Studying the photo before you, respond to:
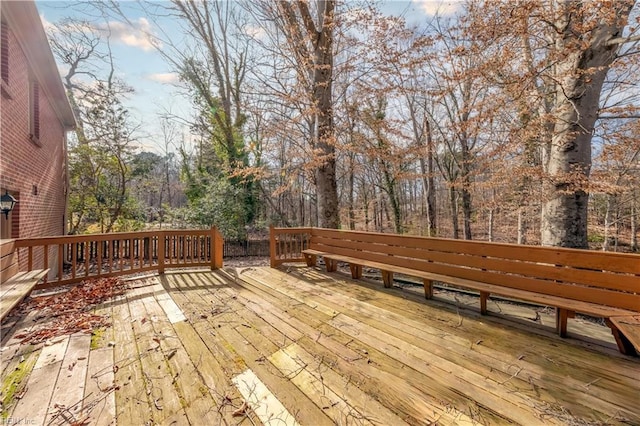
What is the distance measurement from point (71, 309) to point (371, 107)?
9726 mm

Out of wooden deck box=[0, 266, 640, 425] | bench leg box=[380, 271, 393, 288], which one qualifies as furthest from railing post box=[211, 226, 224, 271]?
bench leg box=[380, 271, 393, 288]

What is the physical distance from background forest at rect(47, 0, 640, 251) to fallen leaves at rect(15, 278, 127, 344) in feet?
13.9

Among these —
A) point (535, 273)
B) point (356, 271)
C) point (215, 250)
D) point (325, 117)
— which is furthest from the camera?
point (325, 117)

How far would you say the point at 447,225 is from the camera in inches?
757

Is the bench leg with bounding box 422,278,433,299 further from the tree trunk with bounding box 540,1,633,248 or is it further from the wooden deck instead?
the tree trunk with bounding box 540,1,633,248

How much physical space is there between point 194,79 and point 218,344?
15.1 metres

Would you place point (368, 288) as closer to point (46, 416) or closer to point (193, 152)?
point (46, 416)

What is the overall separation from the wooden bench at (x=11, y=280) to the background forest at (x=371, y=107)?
4.73m

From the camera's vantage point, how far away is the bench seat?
8.11 feet

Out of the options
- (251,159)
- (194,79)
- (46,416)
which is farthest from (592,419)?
(194,79)

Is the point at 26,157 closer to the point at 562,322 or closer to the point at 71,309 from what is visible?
the point at 71,309

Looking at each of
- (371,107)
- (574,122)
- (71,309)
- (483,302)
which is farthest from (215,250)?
(371,107)

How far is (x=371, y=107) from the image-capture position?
9.73 m

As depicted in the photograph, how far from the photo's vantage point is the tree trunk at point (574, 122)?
3.92 meters
